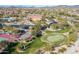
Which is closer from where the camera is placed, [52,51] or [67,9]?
[52,51]

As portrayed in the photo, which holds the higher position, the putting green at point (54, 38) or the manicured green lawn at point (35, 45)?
the putting green at point (54, 38)

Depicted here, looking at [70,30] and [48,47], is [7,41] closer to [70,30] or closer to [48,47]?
[48,47]

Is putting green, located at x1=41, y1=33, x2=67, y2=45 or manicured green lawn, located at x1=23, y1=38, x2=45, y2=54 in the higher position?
putting green, located at x1=41, y1=33, x2=67, y2=45

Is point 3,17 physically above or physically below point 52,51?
above
